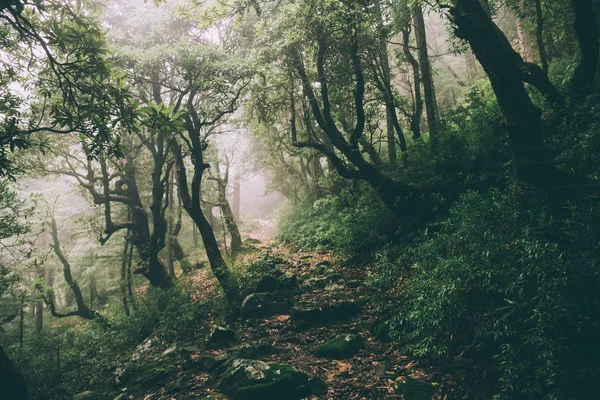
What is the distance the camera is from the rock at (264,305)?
313 inches

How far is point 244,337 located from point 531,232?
5.74m

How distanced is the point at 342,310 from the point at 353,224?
3704 mm

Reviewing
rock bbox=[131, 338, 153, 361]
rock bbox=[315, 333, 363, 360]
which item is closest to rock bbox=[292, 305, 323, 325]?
rock bbox=[315, 333, 363, 360]

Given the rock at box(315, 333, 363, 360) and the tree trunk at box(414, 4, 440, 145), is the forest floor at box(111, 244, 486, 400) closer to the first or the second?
the rock at box(315, 333, 363, 360)

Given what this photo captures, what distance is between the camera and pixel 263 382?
185 inches

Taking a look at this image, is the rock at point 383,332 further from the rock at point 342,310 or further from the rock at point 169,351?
the rock at point 169,351

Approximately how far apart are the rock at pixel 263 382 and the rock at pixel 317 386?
0.08 meters

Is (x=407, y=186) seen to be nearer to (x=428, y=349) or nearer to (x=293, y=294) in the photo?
(x=293, y=294)

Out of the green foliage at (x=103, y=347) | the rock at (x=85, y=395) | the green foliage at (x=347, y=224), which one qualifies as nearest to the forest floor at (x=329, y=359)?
the green foliage at (x=103, y=347)

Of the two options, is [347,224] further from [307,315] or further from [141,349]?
[141,349]

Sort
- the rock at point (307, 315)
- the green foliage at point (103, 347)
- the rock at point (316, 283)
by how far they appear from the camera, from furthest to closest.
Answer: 1. the rock at point (316, 283)
2. the green foliage at point (103, 347)
3. the rock at point (307, 315)

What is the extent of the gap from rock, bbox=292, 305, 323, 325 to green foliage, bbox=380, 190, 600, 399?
6.32ft

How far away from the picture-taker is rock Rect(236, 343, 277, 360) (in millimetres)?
6094

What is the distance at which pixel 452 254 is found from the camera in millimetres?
5207
